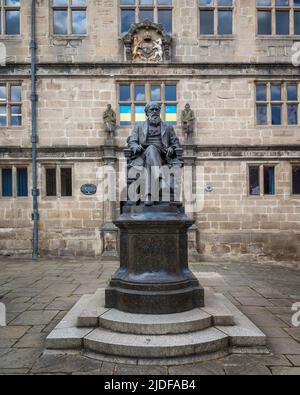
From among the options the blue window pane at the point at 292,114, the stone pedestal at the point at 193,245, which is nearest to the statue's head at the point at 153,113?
the stone pedestal at the point at 193,245

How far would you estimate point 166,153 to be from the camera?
504cm

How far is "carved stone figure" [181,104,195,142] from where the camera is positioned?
11.0 metres

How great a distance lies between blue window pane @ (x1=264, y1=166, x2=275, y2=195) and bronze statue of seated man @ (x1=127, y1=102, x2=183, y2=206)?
7154 mm

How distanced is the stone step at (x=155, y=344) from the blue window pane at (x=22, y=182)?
8335mm

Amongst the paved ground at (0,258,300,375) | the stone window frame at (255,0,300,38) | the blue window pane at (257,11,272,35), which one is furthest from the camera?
the blue window pane at (257,11,272,35)

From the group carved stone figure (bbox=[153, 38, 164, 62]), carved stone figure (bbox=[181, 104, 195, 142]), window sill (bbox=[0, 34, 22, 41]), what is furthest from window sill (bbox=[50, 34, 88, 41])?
carved stone figure (bbox=[181, 104, 195, 142])

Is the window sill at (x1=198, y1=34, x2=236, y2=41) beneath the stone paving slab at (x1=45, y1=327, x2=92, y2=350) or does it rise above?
above

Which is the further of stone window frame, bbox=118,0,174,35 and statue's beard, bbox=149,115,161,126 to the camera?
stone window frame, bbox=118,0,174,35

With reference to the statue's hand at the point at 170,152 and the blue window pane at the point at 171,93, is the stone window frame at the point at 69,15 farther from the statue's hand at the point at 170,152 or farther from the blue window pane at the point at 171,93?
the statue's hand at the point at 170,152

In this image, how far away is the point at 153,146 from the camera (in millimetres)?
4973

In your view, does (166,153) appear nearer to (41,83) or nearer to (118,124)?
(118,124)

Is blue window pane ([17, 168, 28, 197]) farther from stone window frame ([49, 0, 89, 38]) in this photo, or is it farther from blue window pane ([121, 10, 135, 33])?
blue window pane ([121, 10, 135, 33])

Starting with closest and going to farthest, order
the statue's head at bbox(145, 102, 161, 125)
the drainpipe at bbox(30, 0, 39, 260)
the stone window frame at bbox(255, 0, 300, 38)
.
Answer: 1. the statue's head at bbox(145, 102, 161, 125)
2. the drainpipe at bbox(30, 0, 39, 260)
3. the stone window frame at bbox(255, 0, 300, 38)

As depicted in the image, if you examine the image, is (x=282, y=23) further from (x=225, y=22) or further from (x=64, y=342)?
(x=64, y=342)
